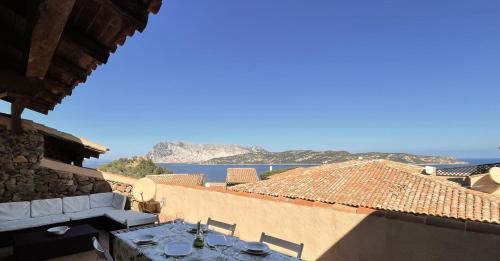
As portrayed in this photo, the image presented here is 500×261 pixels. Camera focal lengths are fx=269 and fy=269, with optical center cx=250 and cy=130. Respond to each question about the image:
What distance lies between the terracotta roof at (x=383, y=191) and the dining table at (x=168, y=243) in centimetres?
686

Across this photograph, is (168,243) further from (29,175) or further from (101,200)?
(29,175)

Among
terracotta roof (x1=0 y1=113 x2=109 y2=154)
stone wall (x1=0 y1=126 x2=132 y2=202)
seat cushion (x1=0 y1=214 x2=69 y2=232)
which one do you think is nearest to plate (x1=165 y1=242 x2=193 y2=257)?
seat cushion (x1=0 y1=214 x2=69 y2=232)

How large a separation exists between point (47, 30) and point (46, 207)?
5.78 m

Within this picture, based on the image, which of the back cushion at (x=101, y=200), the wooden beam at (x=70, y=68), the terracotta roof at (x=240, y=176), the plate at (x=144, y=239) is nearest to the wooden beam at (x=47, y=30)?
the wooden beam at (x=70, y=68)

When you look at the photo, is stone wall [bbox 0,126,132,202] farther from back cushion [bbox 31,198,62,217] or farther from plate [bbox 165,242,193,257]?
plate [bbox 165,242,193,257]

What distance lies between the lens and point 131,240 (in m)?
3.12

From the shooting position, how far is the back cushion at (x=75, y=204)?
6305 mm

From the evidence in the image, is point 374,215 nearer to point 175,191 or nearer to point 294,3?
point 175,191

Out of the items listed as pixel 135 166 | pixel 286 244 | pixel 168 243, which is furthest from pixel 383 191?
pixel 135 166

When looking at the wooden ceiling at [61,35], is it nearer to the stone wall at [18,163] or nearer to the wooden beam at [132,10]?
the wooden beam at [132,10]

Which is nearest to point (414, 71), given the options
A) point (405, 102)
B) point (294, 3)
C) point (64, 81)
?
point (405, 102)

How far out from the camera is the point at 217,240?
3.06m

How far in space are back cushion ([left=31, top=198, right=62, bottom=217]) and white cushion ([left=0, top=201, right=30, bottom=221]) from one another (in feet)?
0.34

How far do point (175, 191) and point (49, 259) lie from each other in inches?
121
